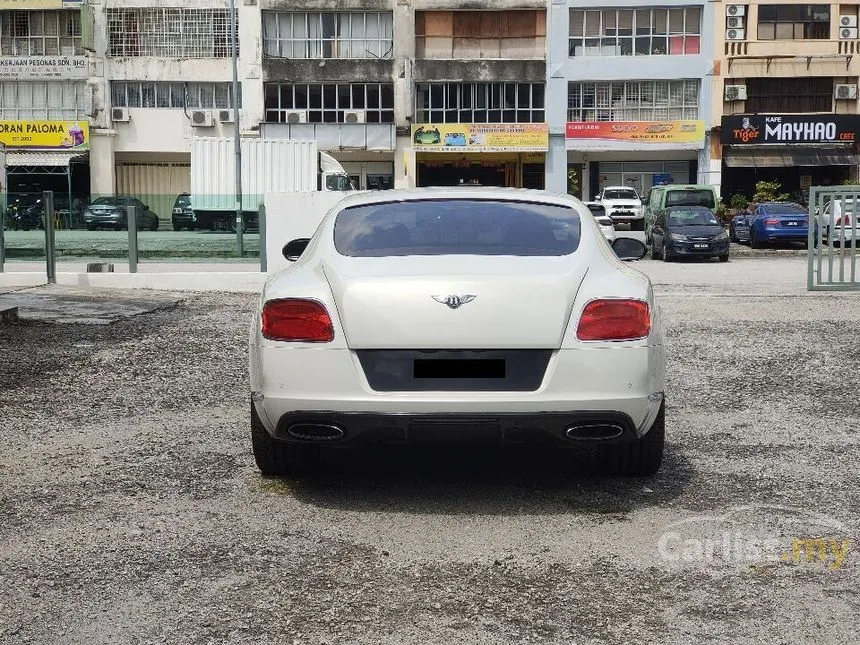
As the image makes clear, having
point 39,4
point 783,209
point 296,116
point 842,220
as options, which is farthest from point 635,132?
point 842,220

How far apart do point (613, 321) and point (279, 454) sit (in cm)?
166

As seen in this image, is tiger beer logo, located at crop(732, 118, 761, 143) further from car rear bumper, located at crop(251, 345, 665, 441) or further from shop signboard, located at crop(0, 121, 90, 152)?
car rear bumper, located at crop(251, 345, 665, 441)

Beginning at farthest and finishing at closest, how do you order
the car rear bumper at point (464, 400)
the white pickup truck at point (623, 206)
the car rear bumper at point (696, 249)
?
the white pickup truck at point (623, 206) < the car rear bumper at point (696, 249) < the car rear bumper at point (464, 400)

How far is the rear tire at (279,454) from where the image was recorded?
5.51 m

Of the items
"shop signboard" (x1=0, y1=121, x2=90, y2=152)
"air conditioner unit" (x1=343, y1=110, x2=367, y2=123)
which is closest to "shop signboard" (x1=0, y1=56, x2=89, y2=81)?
"shop signboard" (x1=0, y1=121, x2=90, y2=152)

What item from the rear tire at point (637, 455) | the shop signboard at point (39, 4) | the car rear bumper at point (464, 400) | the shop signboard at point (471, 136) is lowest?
the rear tire at point (637, 455)

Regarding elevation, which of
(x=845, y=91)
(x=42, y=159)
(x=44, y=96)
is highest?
(x=845, y=91)

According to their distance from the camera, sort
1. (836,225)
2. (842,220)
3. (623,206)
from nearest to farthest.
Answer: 1. (842,220)
2. (836,225)
3. (623,206)

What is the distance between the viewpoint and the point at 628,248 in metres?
6.75

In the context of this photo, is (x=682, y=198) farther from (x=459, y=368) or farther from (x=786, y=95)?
(x=459, y=368)

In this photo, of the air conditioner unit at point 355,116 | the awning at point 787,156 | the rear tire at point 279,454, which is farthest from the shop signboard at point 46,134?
the rear tire at point 279,454

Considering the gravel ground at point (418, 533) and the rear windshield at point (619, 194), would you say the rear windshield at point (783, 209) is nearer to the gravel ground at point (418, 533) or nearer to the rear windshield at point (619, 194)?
the rear windshield at point (619, 194)

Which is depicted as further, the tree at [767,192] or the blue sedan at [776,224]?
the tree at [767,192]

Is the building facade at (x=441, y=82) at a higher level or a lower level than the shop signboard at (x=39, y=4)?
lower
